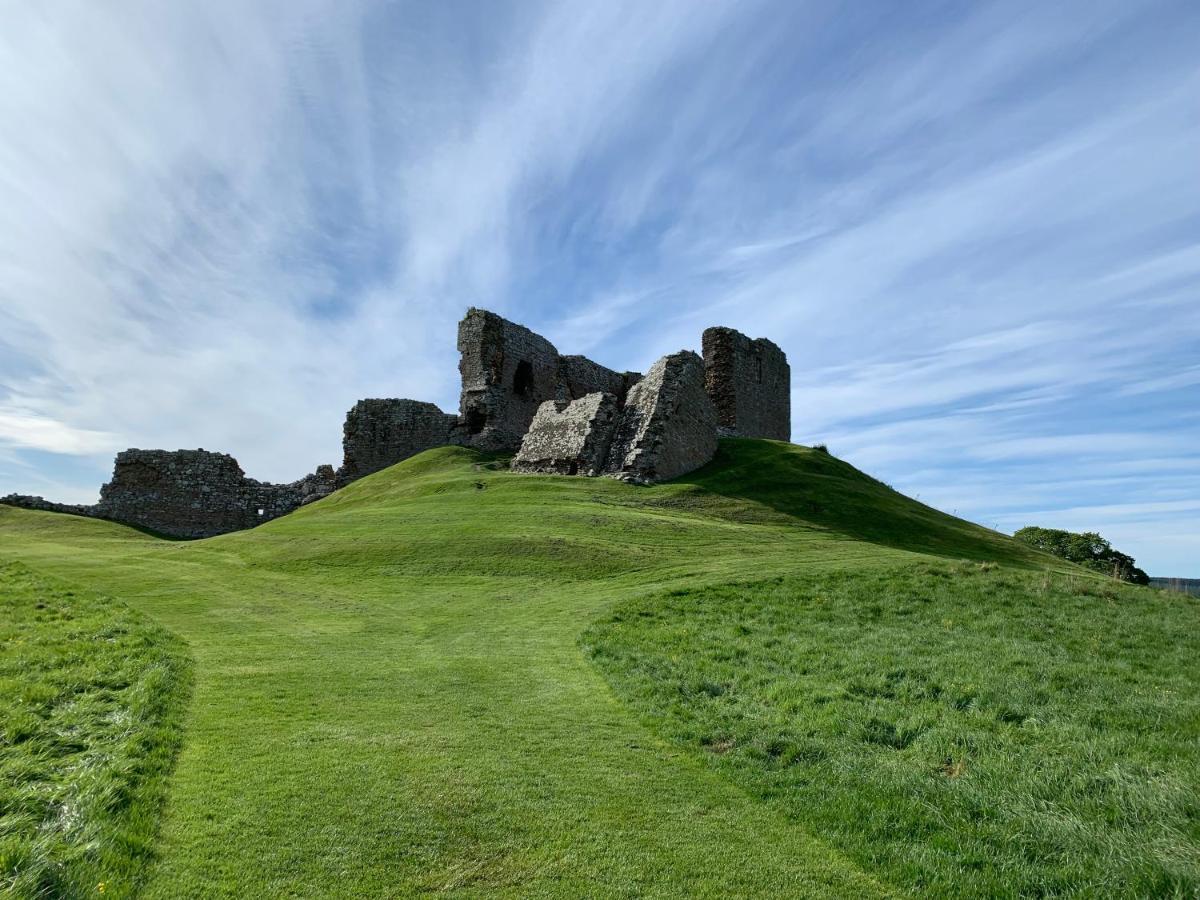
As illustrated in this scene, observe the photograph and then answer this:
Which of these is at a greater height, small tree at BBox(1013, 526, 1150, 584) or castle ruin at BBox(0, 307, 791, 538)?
castle ruin at BBox(0, 307, 791, 538)

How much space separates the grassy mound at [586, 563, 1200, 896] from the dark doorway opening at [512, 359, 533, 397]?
28.8m

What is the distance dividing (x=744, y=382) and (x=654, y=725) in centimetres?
3938

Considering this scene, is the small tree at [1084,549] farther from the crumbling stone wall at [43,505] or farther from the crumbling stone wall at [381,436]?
the crumbling stone wall at [43,505]

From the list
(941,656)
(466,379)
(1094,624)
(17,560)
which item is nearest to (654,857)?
(941,656)

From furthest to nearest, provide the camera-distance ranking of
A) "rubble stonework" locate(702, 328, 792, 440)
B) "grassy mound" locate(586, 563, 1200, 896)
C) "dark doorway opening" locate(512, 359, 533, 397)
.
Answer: "rubble stonework" locate(702, 328, 792, 440), "dark doorway opening" locate(512, 359, 533, 397), "grassy mound" locate(586, 563, 1200, 896)

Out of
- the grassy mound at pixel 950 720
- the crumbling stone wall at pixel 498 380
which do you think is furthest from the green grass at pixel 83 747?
the crumbling stone wall at pixel 498 380

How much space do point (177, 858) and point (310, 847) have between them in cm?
79

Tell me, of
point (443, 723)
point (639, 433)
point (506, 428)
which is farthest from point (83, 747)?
point (506, 428)

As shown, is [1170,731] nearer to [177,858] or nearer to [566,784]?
[566,784]

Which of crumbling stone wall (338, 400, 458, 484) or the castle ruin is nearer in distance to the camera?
the castle ruin

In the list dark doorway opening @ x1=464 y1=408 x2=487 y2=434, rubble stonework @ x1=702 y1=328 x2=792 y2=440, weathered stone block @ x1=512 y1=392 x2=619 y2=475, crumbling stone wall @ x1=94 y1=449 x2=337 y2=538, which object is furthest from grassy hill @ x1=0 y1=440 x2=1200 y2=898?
rubble stonework @ x1=702 y1=328 x2=792 y2=440

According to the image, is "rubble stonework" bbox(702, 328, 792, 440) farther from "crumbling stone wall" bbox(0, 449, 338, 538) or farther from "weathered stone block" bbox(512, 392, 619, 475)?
"crumbling stone wall" bbox(0, 449, 338, 538)

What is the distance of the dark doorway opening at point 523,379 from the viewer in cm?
4138

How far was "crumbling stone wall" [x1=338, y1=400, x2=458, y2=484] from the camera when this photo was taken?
41594 mm
